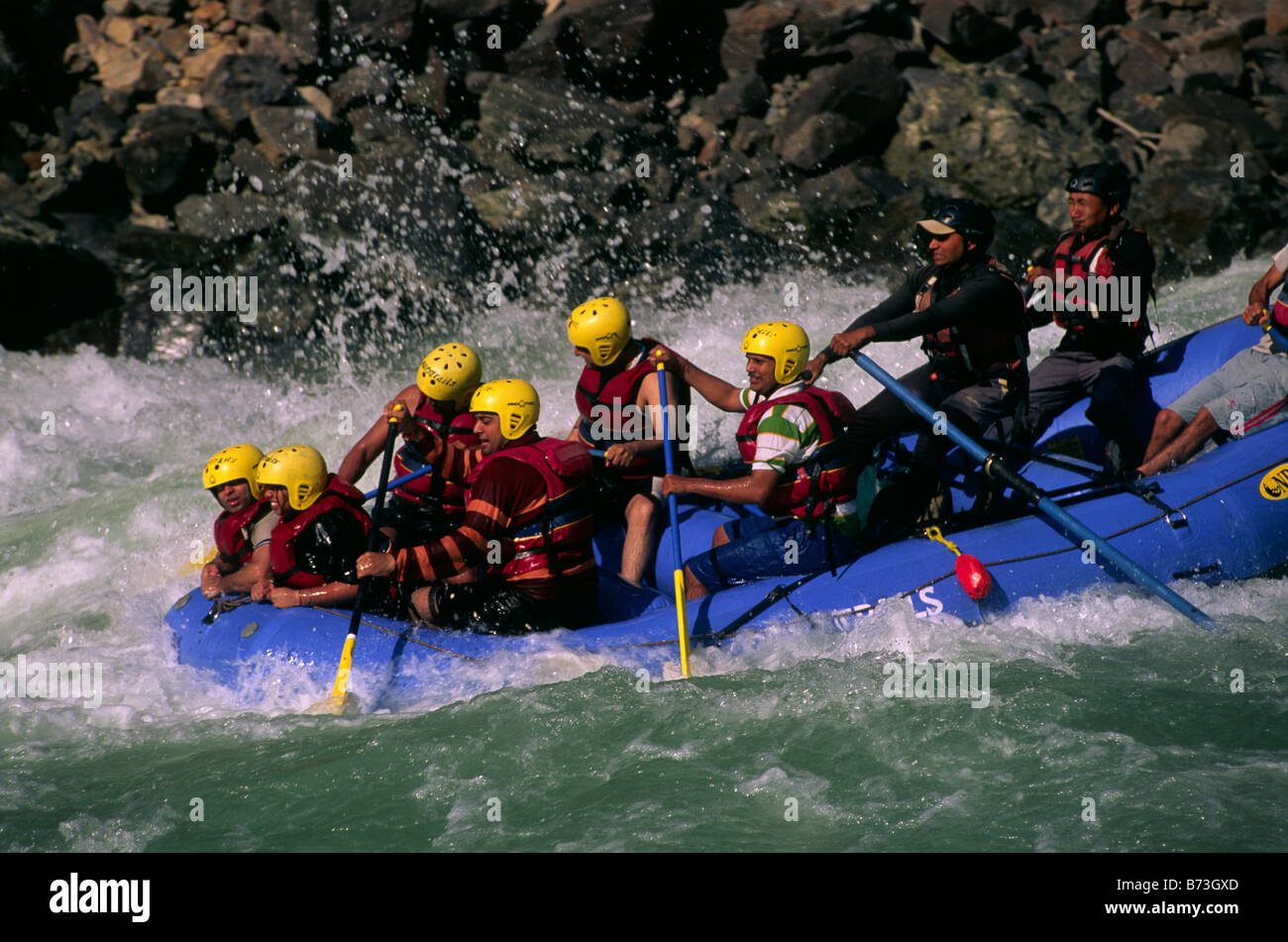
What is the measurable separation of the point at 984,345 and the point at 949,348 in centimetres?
18

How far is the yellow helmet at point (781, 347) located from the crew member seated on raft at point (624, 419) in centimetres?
81

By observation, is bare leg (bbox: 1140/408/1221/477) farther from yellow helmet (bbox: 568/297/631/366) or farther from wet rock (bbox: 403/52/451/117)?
wet rock (bbox: 403/52/451/117)

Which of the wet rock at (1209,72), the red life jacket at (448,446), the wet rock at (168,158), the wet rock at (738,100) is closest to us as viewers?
the red life jacket at (448,446)

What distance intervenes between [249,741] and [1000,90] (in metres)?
12.7

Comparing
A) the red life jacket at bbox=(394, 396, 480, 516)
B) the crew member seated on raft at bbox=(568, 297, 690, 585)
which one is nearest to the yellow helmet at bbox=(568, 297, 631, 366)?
the crew member seated on raft at bbox=(568, 297, 690, 585)

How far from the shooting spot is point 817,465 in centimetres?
547

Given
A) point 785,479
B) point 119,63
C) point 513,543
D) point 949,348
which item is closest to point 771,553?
point 785,479

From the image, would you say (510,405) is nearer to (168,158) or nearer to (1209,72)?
(168,158)

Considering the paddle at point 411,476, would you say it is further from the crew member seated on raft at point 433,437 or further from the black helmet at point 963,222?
the black helmet at point 963,222

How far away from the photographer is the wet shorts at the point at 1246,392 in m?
6.25

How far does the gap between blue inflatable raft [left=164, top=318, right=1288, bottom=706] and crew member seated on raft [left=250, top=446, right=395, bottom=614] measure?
0.14 meters

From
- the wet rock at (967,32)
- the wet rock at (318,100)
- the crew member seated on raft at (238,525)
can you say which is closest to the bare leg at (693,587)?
the crew member seated on raft at (238,525)

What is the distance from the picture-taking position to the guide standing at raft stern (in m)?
6.24

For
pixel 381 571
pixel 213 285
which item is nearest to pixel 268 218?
pixel 213 285
